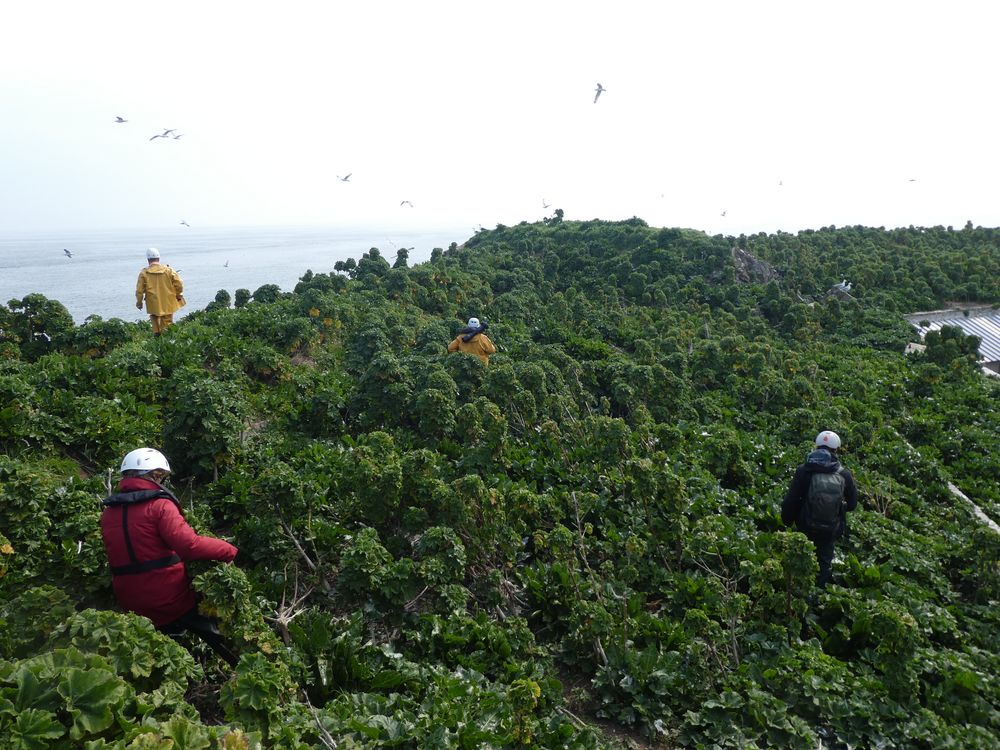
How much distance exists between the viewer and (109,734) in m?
3.13

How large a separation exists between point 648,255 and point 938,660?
2928cm

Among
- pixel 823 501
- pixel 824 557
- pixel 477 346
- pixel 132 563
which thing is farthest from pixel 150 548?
pixel 477 346

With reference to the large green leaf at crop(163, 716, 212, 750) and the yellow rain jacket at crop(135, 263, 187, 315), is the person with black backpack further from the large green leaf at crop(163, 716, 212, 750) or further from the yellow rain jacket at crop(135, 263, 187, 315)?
the yellow rain jacket at crop(135, 263, 187, 315)

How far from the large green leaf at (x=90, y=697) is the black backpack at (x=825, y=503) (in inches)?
282

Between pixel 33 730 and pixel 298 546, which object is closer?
pixel 33 730

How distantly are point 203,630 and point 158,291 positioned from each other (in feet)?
34.1

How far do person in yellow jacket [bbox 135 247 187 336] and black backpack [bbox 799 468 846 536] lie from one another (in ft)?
42.6

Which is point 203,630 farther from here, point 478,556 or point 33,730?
point 478,556

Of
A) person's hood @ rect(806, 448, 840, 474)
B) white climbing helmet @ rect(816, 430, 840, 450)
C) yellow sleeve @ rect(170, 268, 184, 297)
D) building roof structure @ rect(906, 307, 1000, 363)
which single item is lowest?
person's hood @ rect(806, 448, 840, 474)

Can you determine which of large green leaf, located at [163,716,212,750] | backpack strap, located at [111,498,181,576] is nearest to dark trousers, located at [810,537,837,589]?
large green leaf, located at [163,716,212,750]

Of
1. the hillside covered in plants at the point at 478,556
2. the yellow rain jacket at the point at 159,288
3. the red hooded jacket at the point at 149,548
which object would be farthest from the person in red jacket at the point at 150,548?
the yellow rain jacket at the point at 159,288

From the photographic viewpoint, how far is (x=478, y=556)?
7090 mm

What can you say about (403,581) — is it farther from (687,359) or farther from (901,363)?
(901,363)

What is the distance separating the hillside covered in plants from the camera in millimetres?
4230
